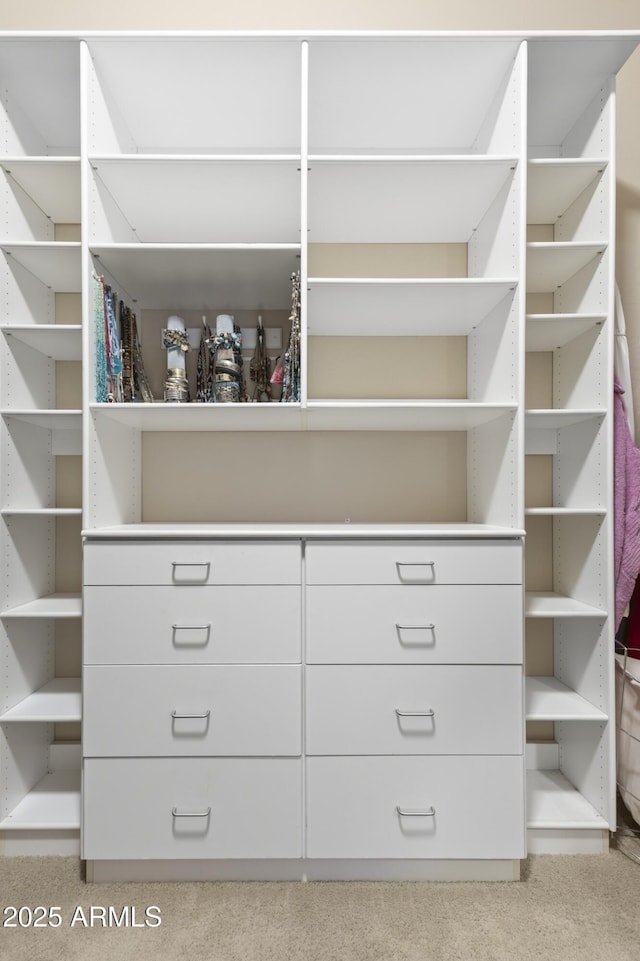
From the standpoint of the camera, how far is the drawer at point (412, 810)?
1.52 metres

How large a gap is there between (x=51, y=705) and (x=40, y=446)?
2.83 ft

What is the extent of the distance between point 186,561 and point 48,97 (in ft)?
4.99

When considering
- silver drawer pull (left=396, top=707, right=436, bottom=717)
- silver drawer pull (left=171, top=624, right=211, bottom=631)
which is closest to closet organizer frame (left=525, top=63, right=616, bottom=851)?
silver drawer pull (left=396, top=707, right=436, bottom=717)

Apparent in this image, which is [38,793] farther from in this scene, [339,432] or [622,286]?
[622,286]

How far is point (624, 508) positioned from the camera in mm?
1708

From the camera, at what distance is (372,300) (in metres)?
1.67

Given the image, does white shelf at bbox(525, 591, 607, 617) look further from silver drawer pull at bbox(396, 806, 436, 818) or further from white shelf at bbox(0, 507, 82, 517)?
white shelf at bbox(0, 507, 82, 517)

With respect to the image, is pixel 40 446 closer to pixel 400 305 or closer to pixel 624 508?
pixel 400 305

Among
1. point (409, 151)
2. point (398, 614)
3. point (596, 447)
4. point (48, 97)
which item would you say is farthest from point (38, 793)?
point (409, 151)

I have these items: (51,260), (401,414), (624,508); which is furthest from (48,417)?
(624,508)

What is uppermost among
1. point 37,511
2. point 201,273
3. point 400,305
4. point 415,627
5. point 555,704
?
point 201,273

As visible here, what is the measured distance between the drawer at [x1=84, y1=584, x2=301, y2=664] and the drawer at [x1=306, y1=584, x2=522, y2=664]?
83mm

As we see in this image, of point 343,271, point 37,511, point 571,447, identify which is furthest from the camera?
point 343,271

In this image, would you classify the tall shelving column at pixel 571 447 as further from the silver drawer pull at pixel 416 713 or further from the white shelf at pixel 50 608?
the white shelf at pixel 50 608
